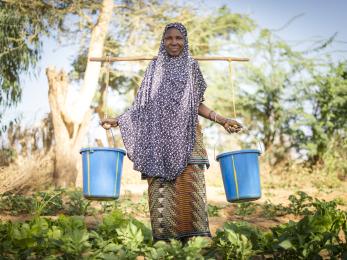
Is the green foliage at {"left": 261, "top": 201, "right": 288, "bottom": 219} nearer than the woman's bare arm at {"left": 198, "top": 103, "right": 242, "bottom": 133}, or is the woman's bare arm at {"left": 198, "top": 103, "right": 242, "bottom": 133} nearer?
the woman's bare arm at {"left": 198, "top": 103, "right": 242, "bottom": 133}

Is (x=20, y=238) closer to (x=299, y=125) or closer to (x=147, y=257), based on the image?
(x=147, y=257)

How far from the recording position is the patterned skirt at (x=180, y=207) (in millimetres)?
3279

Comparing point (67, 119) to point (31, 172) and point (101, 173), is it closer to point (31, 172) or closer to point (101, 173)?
point (31, 172)

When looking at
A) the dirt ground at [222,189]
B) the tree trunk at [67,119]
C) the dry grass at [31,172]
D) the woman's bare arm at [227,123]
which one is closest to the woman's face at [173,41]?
the woman's bare arm at [227,123]

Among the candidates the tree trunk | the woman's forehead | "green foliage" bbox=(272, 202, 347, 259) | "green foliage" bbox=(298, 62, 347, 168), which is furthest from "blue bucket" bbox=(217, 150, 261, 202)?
"green foliage" bbox=(298, 62, 347, 168)

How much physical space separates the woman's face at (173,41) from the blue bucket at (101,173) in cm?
82

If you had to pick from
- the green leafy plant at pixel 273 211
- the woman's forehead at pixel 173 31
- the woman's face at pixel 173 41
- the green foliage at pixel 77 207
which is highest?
the woman's forehead at pixel 173 31

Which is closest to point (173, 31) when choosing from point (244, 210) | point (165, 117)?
point (165, 117)

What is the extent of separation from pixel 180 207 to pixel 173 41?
1174 mm

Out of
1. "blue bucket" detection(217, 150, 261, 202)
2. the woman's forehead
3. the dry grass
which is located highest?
the woman's forehead

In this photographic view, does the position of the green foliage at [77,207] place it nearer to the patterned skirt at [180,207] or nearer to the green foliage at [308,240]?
the patterned skirt at [180,207]

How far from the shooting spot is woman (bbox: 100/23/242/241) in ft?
10.8

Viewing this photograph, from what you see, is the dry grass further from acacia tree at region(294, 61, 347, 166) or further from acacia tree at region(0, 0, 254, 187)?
acacia tree at region(294, 61, 347, 166)

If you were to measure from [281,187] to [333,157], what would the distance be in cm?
231
